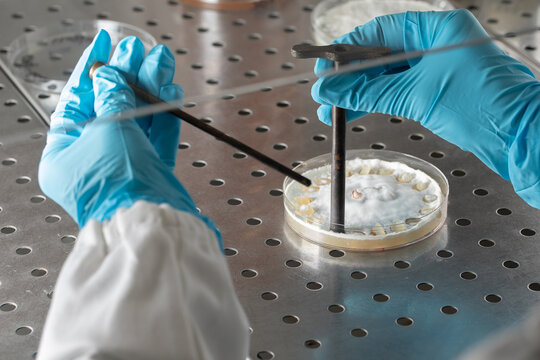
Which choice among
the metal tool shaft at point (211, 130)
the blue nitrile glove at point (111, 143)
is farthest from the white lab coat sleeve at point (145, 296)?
the metal tool shaft at point (211, 130)

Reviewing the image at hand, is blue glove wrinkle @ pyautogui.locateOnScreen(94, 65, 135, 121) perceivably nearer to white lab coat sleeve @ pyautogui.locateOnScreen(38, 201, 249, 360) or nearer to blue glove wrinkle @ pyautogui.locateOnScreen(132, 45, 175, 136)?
blue glove wrinkle @ pyautogui.locateOnScreen(132, 45, 175, 136)

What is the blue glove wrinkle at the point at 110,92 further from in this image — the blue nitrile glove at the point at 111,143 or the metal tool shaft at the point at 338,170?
the metal tool shaft at the point at 338,170

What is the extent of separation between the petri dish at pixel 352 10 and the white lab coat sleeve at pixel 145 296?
0.94m

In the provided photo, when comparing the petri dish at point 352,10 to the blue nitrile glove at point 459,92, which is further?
the petri dish at point 352,10

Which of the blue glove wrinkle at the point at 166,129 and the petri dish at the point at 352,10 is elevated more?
the blue glove wrinkle at the point at 166,129

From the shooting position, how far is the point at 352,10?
1.79 m

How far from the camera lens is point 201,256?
854 millimetres

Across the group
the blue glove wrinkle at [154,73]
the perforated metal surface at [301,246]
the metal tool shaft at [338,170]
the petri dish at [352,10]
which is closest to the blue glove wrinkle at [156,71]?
the blue glove wrinkle at [154,73]

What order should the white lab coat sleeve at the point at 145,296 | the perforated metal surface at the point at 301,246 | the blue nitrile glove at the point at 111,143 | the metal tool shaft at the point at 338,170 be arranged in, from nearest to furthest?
the white lab coat sleeve at the point at 145,296 → the blue nitrile glove at the point at 111,143 → the perforated metal surface at the point at 301,246 → the metal tool shaft at the point at 338,170

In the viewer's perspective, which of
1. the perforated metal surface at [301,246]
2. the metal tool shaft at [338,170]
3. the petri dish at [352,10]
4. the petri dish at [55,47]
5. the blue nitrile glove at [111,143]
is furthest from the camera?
the petri dish at [352,10]

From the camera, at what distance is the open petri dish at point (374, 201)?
1237 millimetres

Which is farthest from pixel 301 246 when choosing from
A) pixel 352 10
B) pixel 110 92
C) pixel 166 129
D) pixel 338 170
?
pixel 352 10

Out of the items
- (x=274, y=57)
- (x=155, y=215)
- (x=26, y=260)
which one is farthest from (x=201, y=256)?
(x=274, y=57)

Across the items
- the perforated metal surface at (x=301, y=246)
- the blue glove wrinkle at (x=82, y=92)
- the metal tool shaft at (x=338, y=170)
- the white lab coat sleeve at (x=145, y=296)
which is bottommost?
the perforated metal surface at (x=301, y=246)
